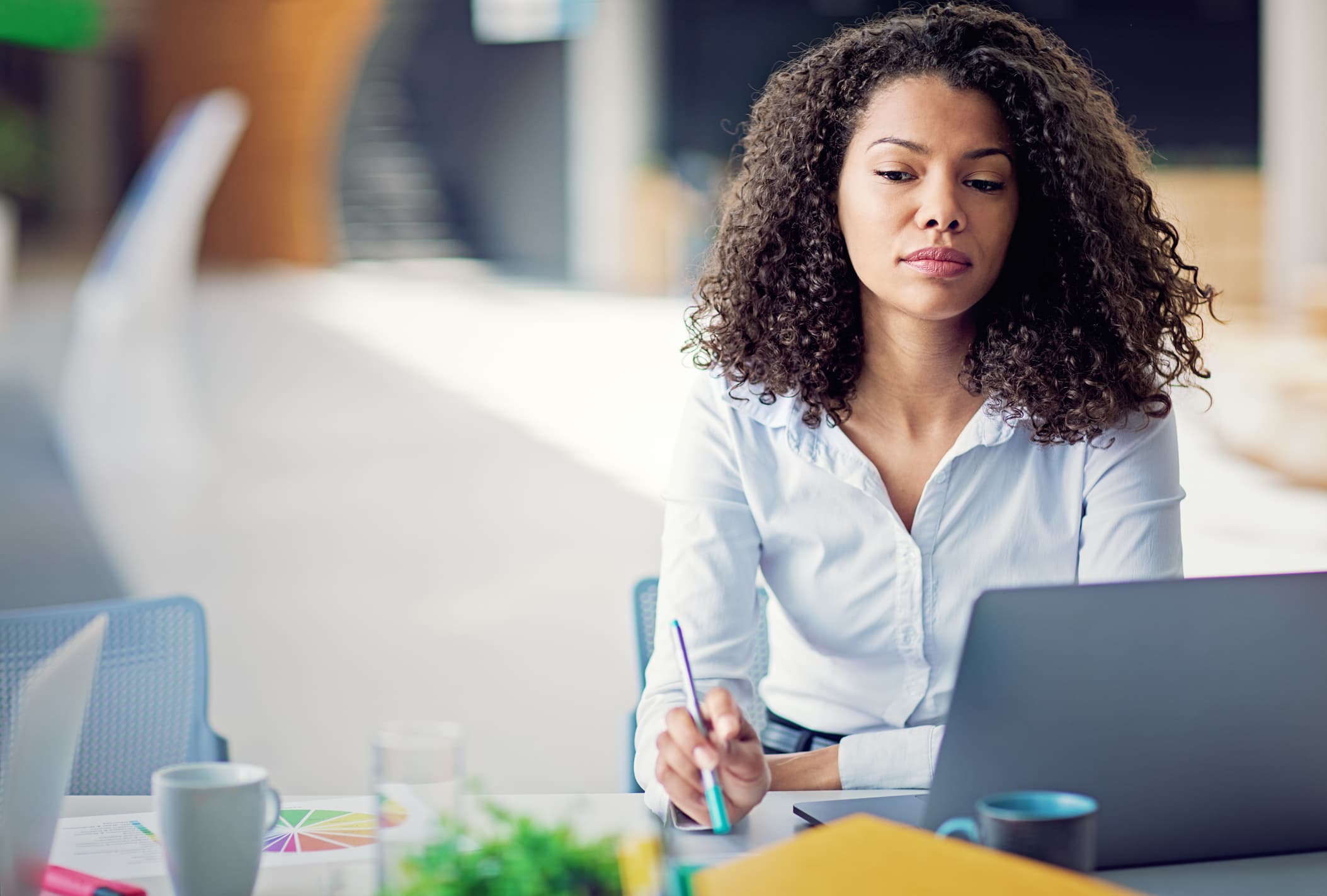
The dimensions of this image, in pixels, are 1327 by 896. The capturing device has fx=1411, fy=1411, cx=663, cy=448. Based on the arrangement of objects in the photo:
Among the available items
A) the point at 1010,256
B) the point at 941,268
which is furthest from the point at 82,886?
the point at 1010,256

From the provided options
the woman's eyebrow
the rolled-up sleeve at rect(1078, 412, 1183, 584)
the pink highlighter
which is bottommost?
the pink highlighter

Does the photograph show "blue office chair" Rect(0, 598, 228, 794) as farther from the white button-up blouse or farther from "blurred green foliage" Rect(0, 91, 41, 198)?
"blurred green foliage" Rect(0, 91, 41, 198)

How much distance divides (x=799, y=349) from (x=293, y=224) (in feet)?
38.9

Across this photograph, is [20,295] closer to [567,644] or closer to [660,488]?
[660,488]

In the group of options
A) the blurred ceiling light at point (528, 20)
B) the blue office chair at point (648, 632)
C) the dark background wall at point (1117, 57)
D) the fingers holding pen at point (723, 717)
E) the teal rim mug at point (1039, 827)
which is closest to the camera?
the teal rim mug at point (1039, 827)

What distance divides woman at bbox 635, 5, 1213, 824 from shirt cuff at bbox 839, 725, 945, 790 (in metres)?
0.04

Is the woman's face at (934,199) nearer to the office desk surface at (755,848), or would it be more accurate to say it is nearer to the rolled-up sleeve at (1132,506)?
the rolled-up sleeve at (1132,506)

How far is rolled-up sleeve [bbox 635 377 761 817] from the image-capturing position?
50.4 inches

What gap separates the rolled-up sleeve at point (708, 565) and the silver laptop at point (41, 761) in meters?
0.56

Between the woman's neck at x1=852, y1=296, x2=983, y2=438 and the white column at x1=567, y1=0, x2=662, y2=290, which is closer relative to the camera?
the woman's neck at x1=852, y1=296, x2=983, y2=438

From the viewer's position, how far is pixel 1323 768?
2.93ft

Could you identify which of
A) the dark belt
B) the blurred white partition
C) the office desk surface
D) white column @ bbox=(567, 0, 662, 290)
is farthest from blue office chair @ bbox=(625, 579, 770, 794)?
white column @ bbox=(567, 0, 662, 290)

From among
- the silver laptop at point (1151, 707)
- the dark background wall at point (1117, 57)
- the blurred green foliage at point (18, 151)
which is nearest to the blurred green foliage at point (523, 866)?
the silver laptop at point (1151, 707)

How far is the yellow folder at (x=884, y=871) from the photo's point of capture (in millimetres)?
643
